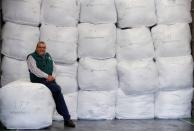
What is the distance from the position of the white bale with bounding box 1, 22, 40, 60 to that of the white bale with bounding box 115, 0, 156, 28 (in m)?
1.48

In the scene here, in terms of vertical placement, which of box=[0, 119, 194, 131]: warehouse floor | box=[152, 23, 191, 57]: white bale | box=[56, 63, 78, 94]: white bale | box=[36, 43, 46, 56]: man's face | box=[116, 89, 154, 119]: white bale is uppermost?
box=[152, 23, 191, 57]: white bale

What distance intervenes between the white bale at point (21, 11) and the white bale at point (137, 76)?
164cm

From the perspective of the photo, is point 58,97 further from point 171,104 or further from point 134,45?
point 171,104

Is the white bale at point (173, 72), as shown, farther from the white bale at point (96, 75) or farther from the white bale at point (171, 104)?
the white bale at point (96, 75)

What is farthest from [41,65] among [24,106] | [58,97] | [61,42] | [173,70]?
[173,70]

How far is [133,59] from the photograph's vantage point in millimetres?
7980

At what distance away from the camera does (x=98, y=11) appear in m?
7.85

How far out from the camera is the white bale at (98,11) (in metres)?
7.86

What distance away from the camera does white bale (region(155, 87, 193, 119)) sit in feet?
26.5

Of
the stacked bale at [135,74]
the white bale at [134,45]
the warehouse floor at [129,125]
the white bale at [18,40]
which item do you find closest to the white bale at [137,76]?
the stacked bale at [135,74]

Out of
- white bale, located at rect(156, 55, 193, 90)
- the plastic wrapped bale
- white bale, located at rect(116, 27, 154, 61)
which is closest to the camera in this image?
the plastic wrapped bale

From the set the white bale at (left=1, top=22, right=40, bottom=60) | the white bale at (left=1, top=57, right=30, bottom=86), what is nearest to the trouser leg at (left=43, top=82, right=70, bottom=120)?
the white bale at (left=1, top=57, right=30, bottom=86)

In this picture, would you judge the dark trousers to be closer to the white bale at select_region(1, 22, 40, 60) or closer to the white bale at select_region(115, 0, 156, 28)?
the white bale at select_region(1, 22, 40, 60)

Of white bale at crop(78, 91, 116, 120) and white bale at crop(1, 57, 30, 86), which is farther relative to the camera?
white bale at crop(78, 91, 116, 120)
